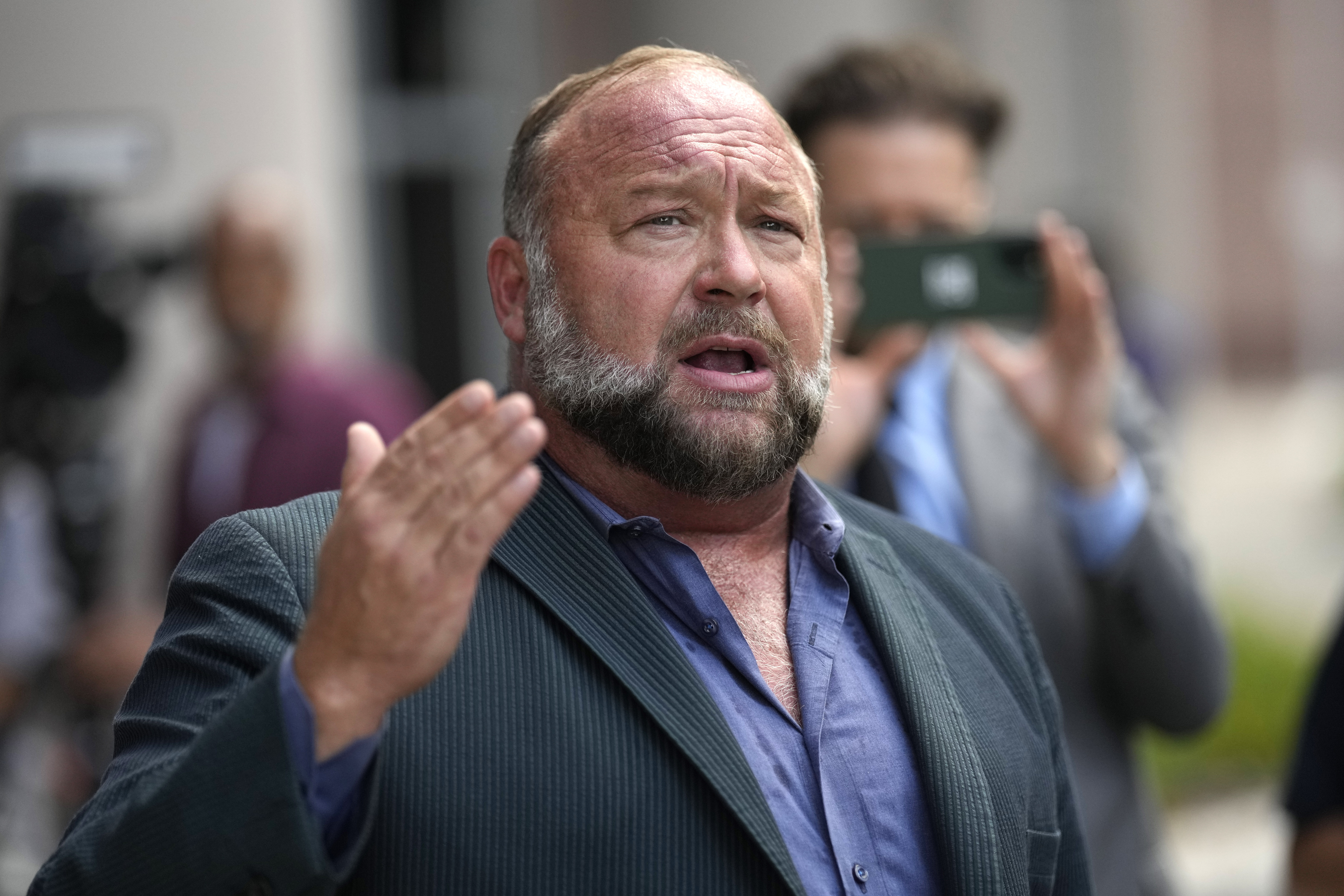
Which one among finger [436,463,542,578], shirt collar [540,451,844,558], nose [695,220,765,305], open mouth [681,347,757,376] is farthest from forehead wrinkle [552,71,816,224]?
finger [436,463,542,578]

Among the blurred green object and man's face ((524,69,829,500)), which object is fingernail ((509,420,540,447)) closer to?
man's face ((524,69,829,500))

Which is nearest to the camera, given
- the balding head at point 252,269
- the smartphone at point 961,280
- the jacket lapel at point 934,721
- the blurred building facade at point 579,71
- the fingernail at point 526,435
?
the fingernail at point 526,435

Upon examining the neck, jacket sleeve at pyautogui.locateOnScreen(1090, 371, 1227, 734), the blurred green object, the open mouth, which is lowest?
the blurred green object

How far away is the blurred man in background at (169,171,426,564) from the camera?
3.80 metres

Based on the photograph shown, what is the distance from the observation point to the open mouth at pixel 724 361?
1.77m

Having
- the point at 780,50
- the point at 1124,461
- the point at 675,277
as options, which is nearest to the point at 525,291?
the point at 675,277

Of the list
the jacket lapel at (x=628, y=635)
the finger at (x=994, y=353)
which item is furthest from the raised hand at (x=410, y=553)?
the finger at (x=994, y=353)

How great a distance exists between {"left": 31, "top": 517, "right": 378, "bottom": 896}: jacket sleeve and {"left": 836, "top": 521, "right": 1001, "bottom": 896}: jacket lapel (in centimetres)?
66

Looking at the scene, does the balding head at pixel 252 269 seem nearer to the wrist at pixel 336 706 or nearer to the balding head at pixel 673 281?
the balding head at pixel 673 281

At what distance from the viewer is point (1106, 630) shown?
257 centimetres

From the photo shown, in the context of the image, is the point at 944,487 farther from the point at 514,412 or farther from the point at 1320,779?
the point at 514,412

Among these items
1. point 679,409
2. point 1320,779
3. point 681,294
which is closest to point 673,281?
point 681,294

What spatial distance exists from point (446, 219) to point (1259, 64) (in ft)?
27.2

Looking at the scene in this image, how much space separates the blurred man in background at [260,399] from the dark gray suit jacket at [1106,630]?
1696mm
